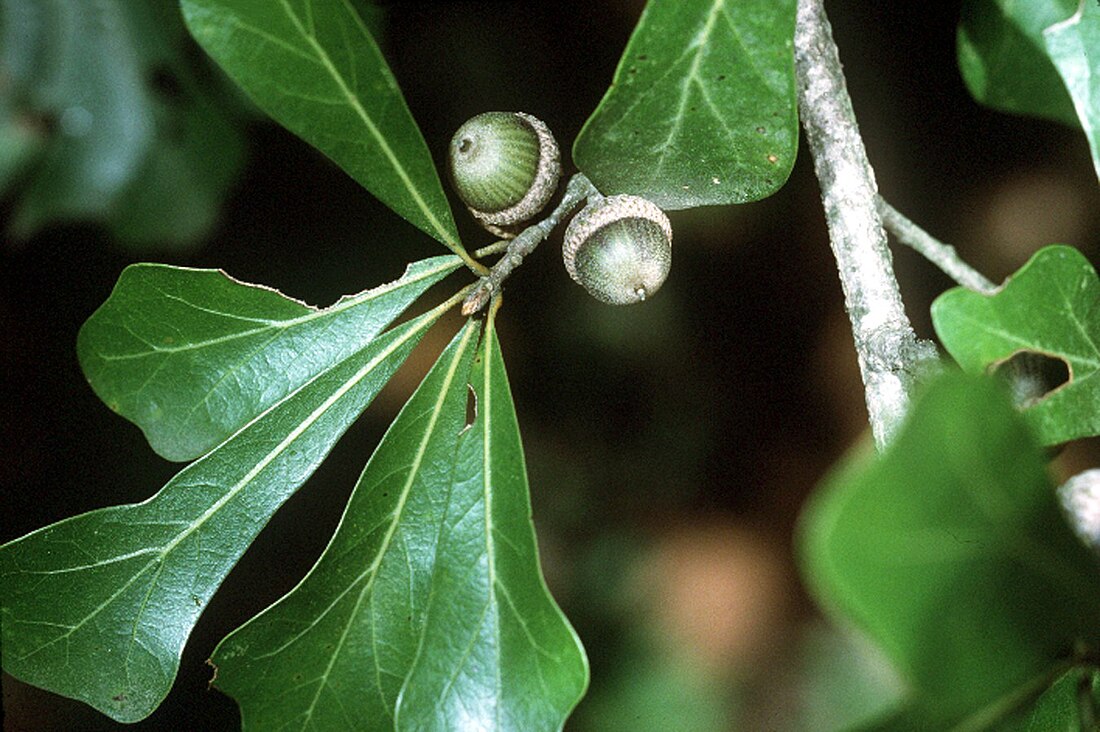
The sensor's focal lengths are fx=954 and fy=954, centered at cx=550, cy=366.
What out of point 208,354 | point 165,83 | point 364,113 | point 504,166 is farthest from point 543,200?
point 165,83

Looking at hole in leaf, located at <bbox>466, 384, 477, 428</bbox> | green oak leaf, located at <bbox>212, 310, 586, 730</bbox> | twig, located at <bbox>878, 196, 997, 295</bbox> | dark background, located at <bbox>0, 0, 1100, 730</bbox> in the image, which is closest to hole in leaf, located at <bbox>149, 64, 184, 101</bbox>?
dark background, located at <bbox>0, 0, 1100, 730</bbox>

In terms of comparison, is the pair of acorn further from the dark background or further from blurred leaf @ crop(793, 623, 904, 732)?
blurred leaf @ crop(793, 623, 904, 732)

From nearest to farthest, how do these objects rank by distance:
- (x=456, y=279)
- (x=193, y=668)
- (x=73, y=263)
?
(x=73, y=263) < (x=193, y=668) < (x=456, y=279)

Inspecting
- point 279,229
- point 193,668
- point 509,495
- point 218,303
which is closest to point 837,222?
point 509,495

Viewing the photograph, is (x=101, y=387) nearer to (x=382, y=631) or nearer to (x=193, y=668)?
(x=382, y=631)

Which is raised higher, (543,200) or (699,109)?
(699,109)

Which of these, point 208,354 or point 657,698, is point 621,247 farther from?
point 657,698

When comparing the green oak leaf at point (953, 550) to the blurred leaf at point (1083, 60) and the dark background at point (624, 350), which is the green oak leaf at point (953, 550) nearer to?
the blurred leaf at point (1083, 60)
